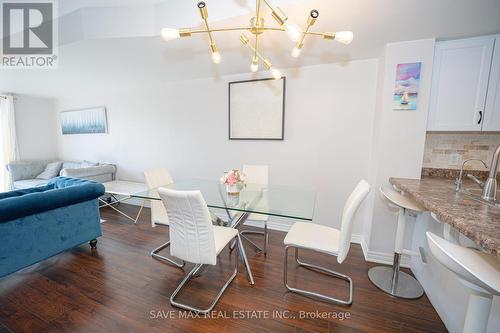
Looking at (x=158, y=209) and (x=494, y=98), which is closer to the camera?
(x=494, y=98)

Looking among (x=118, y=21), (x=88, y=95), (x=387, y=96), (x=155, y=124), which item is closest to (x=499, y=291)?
(x=387, y=96)

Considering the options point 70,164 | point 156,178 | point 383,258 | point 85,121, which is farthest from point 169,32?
point 70,164

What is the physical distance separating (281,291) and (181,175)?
2553 millimetres

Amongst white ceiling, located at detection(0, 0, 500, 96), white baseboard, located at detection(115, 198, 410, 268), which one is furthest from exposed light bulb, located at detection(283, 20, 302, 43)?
white baseboard, located at detection(115, 198, 410, 268)

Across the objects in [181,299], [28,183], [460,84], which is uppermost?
[460,84]

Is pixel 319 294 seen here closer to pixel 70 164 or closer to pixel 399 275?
pixel 399 275

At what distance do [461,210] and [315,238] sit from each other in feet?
3.11

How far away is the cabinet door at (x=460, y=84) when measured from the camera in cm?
185

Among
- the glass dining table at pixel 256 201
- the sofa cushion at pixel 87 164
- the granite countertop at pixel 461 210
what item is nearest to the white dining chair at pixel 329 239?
the glass dining table at pixel 256 201

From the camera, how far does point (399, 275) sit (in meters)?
2.08

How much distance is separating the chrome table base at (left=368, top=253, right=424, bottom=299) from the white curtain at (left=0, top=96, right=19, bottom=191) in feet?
23.0

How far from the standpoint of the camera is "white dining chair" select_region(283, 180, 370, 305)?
5.14 feet

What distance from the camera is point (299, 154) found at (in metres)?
2.89

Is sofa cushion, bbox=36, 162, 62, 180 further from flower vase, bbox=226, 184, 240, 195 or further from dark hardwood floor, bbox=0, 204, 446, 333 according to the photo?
flower vase, bbox=226, 184, 240, 195
